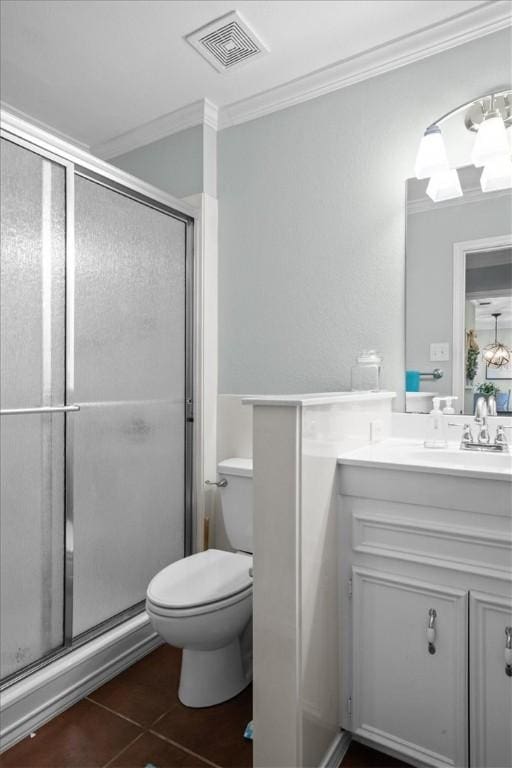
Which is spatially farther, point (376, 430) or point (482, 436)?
point (376, 430)

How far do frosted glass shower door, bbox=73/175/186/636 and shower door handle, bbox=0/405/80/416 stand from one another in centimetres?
9

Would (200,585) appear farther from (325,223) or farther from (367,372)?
(325,223)

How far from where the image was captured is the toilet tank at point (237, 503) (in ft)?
6.36

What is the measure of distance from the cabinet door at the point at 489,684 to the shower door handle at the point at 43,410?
133 centimetres

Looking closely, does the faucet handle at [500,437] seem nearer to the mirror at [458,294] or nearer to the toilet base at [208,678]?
the mirror at [458,294]

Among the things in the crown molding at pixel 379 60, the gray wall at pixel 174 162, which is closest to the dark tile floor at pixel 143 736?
the gray wall at pixel 174 162

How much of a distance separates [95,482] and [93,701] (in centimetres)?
73

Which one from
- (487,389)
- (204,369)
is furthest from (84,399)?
(487,389)

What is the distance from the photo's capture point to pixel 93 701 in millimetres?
1611

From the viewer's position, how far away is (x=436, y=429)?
171 centimetres

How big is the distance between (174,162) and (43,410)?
1508 millimetres

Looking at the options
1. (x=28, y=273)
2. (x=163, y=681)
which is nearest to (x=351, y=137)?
(x=28, y=273)

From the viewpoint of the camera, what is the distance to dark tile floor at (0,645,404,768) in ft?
4.44

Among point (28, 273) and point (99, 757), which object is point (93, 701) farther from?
point (28, 273)
